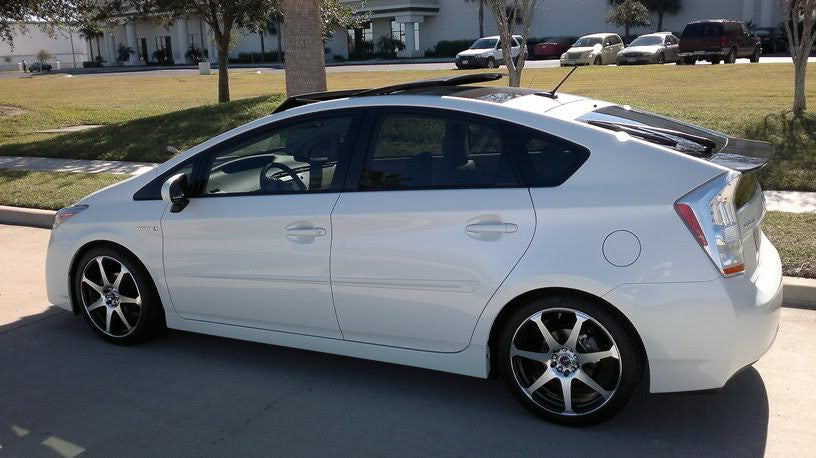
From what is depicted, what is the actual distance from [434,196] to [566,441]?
132 cm

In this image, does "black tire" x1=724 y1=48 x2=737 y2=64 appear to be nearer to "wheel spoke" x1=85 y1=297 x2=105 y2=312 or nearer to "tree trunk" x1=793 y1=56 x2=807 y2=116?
"tree trunk" x1=793 y1=56 x2=807 y2=116

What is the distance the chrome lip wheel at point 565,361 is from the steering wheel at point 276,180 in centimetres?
148

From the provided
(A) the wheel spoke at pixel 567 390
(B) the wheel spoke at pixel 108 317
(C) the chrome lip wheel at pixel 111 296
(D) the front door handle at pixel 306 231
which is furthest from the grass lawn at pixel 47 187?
(A) the wheel spoke at pixel 567 390

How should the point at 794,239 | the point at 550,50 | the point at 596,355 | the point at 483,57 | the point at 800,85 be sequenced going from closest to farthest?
the point at 596,355 → the point at 794,239 → the point at 800,85 → the point at 483,57 → the point at 550,50

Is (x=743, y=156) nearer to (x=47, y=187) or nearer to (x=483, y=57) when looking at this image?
(x=47, y=187)

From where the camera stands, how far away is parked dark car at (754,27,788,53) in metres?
41.6

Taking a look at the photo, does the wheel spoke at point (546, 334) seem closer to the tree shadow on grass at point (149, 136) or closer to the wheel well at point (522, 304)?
the wheel well at point (522, 304)

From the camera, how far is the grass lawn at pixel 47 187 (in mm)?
9555

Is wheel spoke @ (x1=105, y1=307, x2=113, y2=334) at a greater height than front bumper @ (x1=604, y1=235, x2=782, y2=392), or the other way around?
front bumper @ (x1=604, y1=235, x2=782, y2=392)

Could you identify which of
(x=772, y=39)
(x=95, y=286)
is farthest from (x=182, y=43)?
(x=95, y=286)

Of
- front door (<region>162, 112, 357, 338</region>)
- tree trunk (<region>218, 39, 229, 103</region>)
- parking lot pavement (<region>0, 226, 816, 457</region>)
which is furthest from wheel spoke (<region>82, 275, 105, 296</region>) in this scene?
tree trunk (<region>218, 39, 229, 103</region>)

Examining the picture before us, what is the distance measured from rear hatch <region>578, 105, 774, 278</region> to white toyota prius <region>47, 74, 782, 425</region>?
0.06ft

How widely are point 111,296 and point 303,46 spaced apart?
572 centimetres

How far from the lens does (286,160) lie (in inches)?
185
